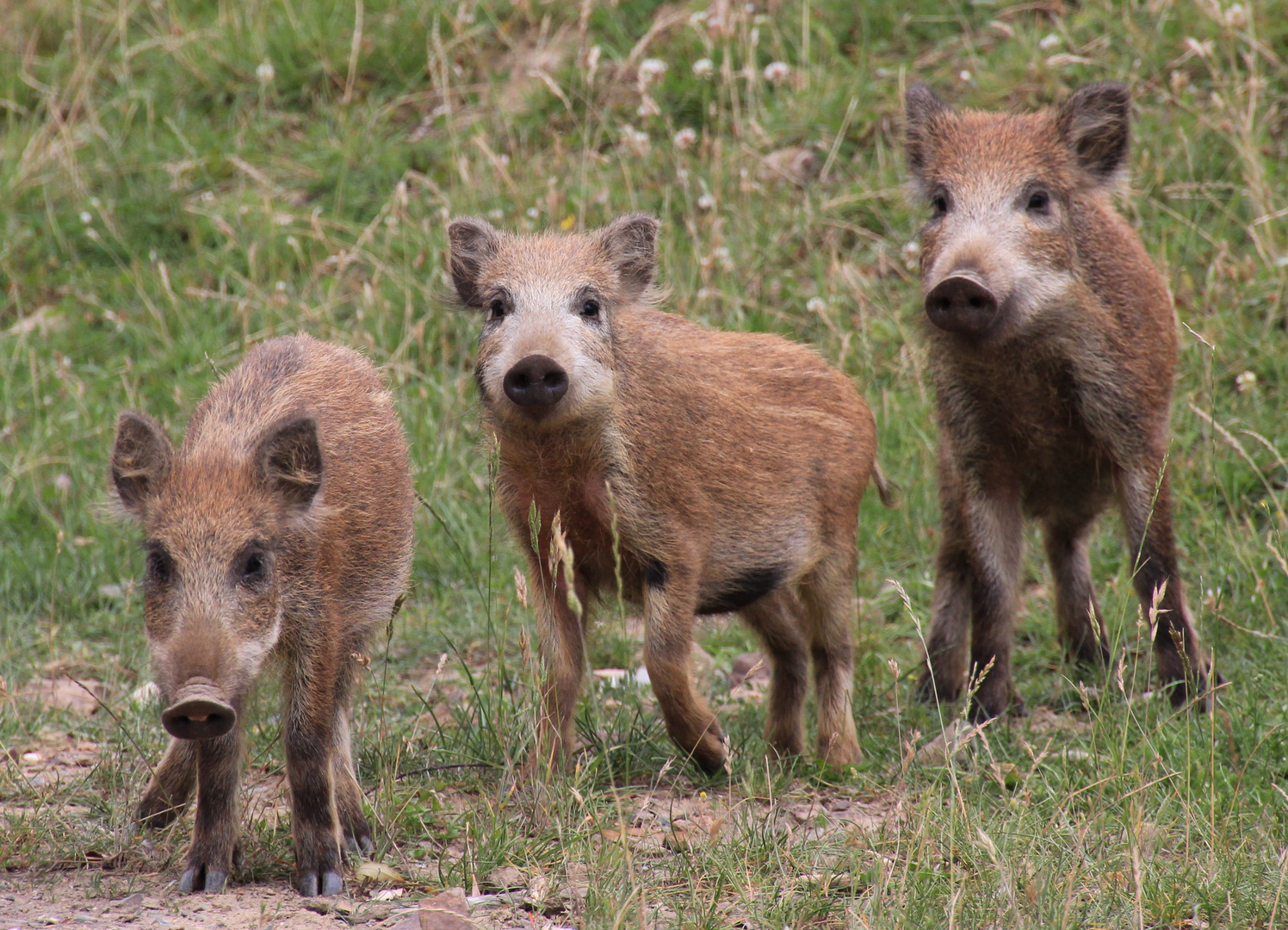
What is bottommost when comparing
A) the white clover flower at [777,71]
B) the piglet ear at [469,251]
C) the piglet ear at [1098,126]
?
the piglet ear at [469,251]

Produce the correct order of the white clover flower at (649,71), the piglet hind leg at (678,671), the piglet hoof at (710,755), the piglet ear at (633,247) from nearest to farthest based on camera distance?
the piglet hind leg at (678,671), the piglet hoof at (710,755), the piglet ear at (633,247), the white clover flower at (649,71)

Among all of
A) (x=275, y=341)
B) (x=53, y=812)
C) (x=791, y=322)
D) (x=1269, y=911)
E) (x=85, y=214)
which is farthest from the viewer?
(x=85, y=214)

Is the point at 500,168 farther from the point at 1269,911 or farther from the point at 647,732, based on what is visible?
the point at 1269,911

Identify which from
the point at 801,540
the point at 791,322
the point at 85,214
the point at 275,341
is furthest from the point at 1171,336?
the point at 85,214

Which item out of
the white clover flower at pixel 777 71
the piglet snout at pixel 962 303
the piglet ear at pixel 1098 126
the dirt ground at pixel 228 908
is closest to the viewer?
the dirt ground at pixel 228 908

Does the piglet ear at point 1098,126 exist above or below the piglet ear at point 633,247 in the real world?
above

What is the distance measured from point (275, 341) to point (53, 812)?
1674 millimetres

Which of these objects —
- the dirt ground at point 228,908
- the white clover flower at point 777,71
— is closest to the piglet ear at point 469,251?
the dirt ground at point 228,908

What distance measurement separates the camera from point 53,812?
13.5 feet

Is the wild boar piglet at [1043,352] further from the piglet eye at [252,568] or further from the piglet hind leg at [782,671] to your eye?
the piglet eye at [252,568]

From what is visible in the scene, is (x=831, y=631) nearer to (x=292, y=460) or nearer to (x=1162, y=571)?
(x=1162, y=571)

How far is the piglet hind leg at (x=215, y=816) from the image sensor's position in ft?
12.2

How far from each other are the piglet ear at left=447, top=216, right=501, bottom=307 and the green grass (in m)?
0.51

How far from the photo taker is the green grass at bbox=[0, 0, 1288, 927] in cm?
379
